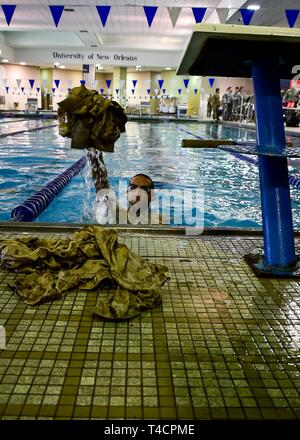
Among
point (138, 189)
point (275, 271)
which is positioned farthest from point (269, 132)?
point (138, 189)

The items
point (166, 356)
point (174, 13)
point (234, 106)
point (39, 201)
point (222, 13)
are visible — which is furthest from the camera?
point (234, 106)

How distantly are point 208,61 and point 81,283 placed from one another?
1369mm

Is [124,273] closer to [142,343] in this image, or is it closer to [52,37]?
[142,343]

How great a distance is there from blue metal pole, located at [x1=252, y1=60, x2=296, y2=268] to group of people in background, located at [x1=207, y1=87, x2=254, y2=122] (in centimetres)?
1714

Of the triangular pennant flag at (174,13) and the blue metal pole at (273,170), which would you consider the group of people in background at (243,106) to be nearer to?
the triangular pennant flag at (174,13)

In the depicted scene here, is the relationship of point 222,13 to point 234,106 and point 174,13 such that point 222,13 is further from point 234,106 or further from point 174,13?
point 234,106

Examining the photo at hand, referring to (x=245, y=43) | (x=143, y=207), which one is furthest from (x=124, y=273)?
(x=143, y=207)

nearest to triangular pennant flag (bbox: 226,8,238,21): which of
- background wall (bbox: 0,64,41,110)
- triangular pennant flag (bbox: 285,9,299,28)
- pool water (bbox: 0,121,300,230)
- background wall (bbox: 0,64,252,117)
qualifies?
triangular pennant flag (bbox: 285,9,299,28)

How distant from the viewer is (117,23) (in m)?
20.3

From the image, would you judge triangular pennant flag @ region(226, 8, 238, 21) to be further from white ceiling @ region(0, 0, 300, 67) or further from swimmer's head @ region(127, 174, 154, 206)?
swimmer's head @ region(127, 174, 154, 206)

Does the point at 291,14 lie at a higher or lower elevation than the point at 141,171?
higher

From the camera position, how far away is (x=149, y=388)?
4.28ft

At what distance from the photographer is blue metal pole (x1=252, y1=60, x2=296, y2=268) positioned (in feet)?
6.88

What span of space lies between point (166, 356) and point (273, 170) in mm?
1178
